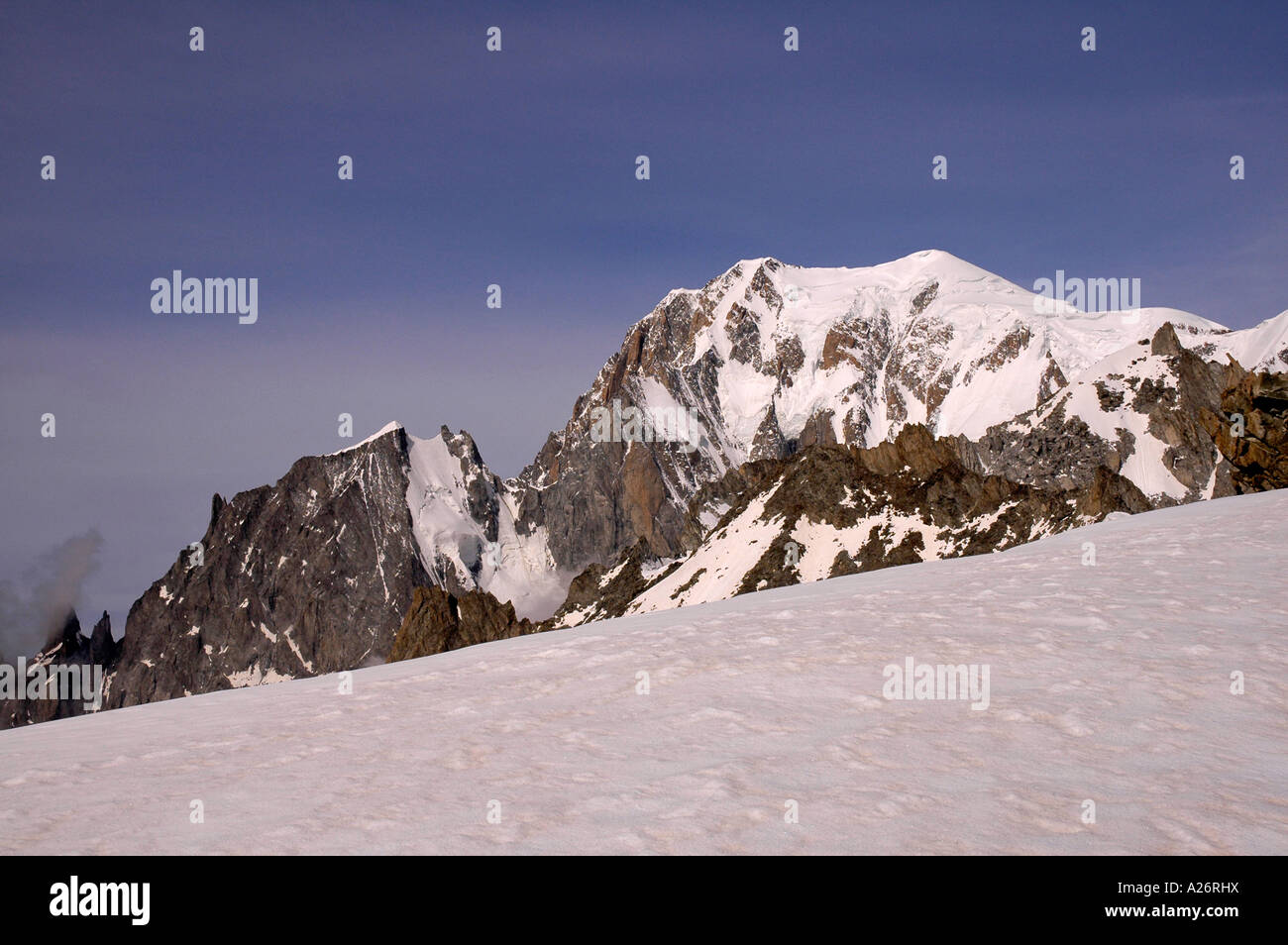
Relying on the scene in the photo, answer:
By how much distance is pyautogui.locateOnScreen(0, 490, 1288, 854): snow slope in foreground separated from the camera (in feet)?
23.4

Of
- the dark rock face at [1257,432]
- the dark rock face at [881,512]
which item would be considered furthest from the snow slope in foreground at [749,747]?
the dark rock face at [881,512]

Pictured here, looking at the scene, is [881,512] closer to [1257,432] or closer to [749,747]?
[1257,432]

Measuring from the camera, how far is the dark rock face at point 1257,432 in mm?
45125

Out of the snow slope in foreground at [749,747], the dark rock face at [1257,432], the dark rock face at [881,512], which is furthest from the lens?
the dark rock face at [881,512]

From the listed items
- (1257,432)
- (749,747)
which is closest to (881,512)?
(1257,432)

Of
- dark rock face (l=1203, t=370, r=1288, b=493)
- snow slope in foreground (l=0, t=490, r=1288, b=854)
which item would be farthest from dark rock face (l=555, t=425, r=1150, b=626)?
snow slope in foreground (l=0, t=490, r=1288, b=854)

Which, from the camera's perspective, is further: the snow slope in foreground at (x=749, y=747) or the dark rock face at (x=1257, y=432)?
the dark rock face at (x=1257, y=432)

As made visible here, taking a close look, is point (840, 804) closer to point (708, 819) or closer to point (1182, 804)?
point (708, 819)

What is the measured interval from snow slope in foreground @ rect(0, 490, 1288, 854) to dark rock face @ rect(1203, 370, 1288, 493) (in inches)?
1423

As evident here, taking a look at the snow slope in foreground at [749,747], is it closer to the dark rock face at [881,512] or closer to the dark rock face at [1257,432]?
the dark rock face at [1257,432]

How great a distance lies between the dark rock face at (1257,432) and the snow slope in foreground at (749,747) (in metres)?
36.1

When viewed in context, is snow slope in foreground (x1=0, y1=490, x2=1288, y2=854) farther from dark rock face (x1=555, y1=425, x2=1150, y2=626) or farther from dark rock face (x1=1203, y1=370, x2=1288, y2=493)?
dark rock face (x1=555, y1=425, x2=1150, y2=626)

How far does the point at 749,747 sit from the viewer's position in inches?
350

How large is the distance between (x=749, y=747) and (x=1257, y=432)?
154ft
